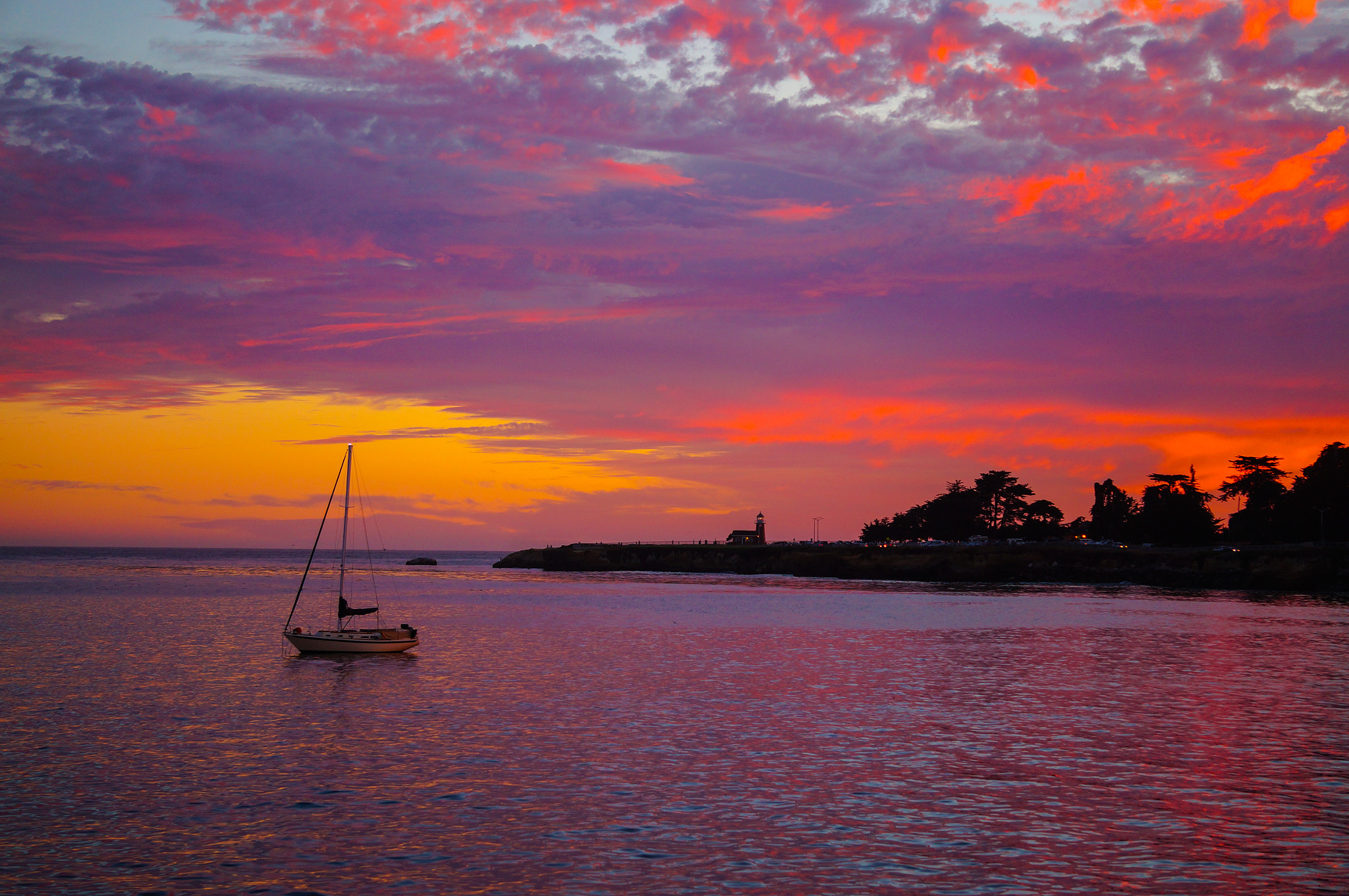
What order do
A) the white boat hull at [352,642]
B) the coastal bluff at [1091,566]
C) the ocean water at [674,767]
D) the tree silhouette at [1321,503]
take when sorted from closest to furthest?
the ocean water at [674,767], the white boat hull at [352,642], the coastal bluff at [1091,566], the tree silhouette at [1321,503]

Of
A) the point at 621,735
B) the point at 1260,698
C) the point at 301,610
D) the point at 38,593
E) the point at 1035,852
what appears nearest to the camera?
the point at 1035,852

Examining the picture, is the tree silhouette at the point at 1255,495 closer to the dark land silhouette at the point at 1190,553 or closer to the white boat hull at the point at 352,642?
the dark land silhouette at the point at 1190,553

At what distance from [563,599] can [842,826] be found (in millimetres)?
81249

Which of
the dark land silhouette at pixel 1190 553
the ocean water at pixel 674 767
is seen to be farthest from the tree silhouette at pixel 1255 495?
the ocean water at pixel 674 767

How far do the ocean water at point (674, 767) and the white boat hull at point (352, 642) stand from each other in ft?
2.77

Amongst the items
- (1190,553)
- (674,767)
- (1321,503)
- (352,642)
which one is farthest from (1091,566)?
(674,767)

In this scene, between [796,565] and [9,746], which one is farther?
[796,565]

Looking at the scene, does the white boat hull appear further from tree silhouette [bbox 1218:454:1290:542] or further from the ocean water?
tree silhouette [bbox 1218:454:1290:542]

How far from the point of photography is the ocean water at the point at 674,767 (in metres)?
16.5

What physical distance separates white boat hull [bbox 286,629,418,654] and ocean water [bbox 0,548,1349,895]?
846 millimetres

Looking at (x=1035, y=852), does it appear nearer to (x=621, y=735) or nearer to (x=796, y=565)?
(x=621, y=735)

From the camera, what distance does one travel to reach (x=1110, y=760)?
990 inches

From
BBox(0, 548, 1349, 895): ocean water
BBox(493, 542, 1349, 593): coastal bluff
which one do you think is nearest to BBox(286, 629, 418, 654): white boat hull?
BBox(0, 548, 1349, 895): ocean water

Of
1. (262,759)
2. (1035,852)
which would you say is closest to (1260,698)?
(1035,852)
